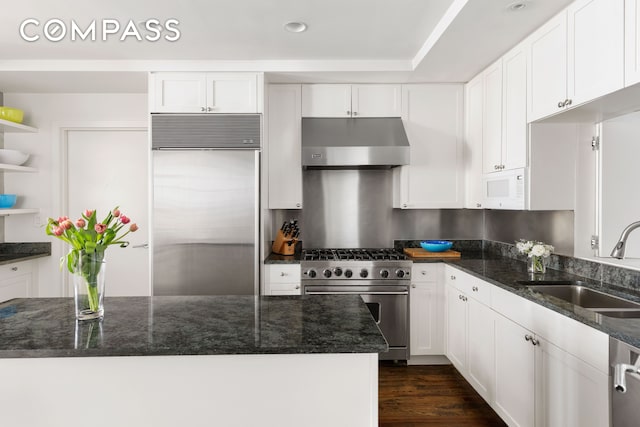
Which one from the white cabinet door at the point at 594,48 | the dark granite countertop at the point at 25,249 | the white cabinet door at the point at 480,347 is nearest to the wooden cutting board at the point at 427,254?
the white cabinet door at the point at 480,347

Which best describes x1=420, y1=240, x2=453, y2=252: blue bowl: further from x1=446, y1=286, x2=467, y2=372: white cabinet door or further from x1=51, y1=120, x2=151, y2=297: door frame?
x1=51, y1=120, x2=151, y2=297: door frame

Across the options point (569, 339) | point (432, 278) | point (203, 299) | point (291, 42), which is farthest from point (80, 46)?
point (569, 339)

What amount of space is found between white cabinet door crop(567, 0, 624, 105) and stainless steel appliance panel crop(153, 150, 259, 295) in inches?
89.4

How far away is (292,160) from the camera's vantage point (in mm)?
3605

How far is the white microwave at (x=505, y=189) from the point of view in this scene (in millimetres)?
2668

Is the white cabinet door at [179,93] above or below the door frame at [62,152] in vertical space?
above

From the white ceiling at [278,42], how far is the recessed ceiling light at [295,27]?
0.14 feet

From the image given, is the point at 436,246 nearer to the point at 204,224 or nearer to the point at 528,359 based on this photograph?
the point at 528,359

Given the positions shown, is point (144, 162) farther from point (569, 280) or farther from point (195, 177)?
point (569, 280)

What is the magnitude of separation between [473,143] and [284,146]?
1.69 metres

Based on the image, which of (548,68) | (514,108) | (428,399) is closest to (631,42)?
(548,68)

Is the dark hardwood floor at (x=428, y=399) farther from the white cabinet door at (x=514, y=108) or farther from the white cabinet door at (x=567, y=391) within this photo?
the white cabinet door at (x=514, y=108)

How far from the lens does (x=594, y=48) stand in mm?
1960

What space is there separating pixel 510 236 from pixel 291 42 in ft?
7.94
